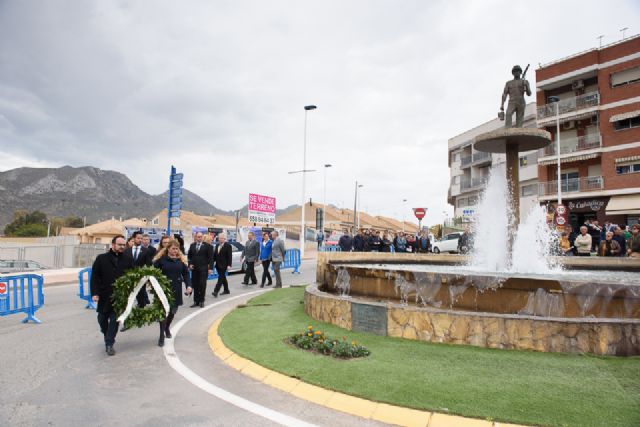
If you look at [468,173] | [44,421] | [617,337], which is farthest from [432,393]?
[468,173]

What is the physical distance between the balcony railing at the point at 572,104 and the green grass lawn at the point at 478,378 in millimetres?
35341

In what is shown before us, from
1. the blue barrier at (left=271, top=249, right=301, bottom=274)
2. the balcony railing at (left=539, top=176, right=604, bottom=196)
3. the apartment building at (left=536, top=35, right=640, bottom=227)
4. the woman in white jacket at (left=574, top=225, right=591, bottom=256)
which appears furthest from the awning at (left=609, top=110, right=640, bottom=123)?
the blue barrier at (left=271, top=249, right=301, bottom=274)

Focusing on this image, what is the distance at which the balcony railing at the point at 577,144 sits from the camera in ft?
108

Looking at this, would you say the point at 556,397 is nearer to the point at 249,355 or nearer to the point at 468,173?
the point at 249,355

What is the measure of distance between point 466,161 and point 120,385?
170 feet

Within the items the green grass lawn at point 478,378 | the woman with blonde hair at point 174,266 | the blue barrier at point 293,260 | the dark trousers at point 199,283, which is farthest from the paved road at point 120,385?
the blue barrier at point 293,260

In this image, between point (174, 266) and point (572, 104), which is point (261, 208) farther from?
point (174, 266)

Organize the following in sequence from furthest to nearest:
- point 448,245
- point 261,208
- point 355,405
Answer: point 261,208
point 448,245
point 355,405

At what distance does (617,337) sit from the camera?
5.04 m

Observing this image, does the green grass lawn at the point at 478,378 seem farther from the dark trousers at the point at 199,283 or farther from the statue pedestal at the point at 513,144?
the statue pedestal at the point at 513,144

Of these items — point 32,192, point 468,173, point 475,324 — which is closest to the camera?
point 475,324

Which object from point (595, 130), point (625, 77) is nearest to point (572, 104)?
point (595, 130)

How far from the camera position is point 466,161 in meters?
51.5

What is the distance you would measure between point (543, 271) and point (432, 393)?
25.2 feet
